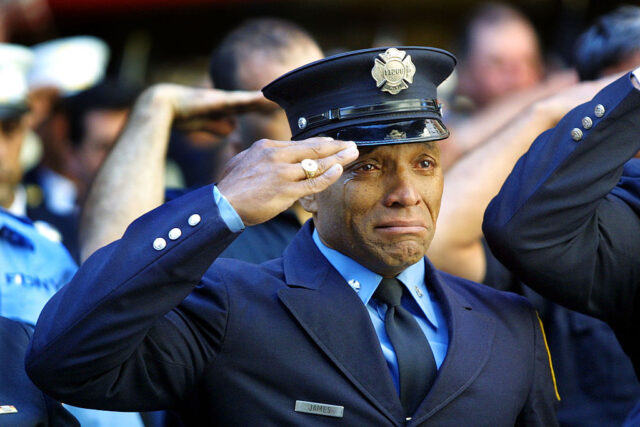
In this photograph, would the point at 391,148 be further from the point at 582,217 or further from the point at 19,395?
the point at 19,395

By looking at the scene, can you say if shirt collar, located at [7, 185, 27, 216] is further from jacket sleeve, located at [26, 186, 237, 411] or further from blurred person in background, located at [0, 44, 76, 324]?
jacket sleeve, located at [26, 186, 237, 411]

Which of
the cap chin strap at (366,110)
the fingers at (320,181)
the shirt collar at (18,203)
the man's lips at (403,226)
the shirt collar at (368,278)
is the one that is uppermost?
the cap chin strap at (366,110)

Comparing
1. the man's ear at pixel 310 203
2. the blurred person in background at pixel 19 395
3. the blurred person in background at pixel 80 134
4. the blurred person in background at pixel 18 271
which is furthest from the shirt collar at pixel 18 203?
the man's ear at pixel 310 203

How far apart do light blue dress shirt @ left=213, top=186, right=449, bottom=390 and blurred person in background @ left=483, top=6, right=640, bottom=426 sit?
0.76ft

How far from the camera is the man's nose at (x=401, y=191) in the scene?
8.57ft

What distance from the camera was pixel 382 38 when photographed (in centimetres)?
759

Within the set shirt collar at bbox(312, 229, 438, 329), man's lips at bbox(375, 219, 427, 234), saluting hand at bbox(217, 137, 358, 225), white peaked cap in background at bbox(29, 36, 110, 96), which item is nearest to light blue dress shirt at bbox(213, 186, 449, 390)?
shirt collar at bbox(312, 229, 438, 329)

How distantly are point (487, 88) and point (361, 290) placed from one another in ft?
9.74

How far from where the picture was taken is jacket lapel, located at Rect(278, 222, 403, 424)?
2523 millimetres

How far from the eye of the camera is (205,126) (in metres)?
4.04

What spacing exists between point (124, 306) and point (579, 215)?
1151 millimetres

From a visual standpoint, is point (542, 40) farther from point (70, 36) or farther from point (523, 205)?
point (523, 205)

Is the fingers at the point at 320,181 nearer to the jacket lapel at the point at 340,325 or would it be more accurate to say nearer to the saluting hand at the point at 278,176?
the saluting hand at the point at 278,176

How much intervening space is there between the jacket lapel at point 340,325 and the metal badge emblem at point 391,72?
19.7 inches
